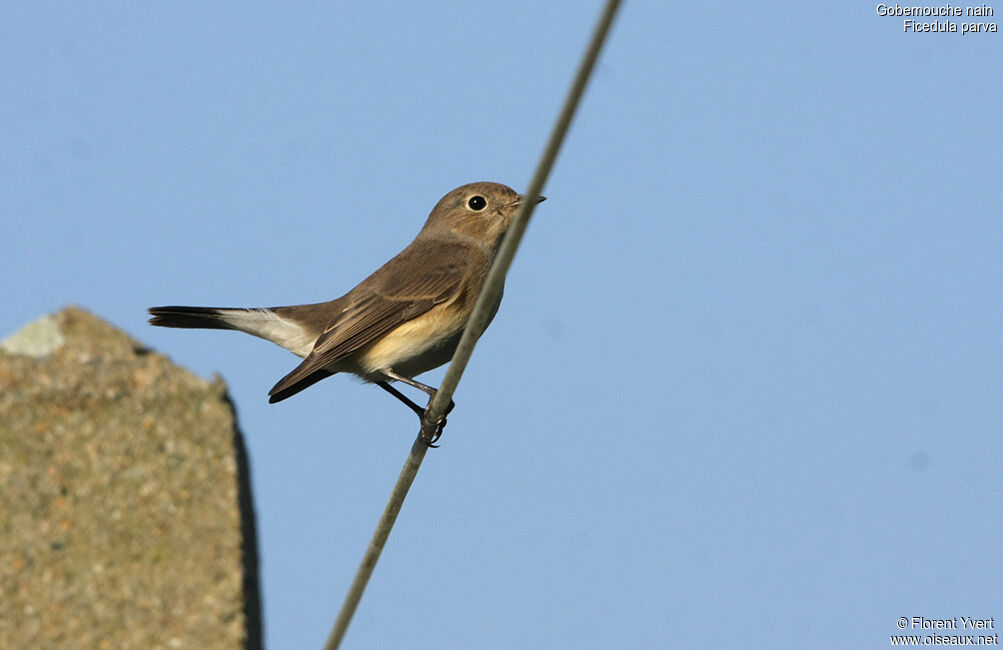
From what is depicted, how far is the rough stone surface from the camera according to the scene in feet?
18.5

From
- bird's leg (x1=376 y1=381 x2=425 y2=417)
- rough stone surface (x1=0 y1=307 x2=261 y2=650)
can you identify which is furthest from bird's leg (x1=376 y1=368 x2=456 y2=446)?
rough stone surface (x1=0 y1=307 x2=261 y2=650)

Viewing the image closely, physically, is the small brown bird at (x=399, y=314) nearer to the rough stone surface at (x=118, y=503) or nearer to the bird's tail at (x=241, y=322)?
the bird's tail at (x=241, y=322)

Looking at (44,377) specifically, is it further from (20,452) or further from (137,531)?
(137,531)

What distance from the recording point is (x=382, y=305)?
875 centimetres

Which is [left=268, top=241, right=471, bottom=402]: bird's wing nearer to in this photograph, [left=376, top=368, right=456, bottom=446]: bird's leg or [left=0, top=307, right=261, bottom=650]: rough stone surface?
[left=376, top=368, right=456, bottom=446]: bird's leg

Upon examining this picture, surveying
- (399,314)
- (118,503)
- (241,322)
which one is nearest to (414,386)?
(399,314)

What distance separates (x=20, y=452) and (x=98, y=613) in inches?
35.5

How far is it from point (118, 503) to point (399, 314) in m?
3.08

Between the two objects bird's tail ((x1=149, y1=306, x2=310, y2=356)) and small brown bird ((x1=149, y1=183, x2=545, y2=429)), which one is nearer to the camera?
small brown bird ((x1=149, y1=183, x2=545, y2=429))

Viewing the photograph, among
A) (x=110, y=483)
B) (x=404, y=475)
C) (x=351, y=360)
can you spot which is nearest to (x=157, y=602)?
(x=110, y=483)

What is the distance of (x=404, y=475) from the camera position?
5445 millimetres

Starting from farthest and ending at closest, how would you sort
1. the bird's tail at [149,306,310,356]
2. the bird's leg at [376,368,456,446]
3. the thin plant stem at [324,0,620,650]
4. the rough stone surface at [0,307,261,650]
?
the bird's tail at [149,306,310,356]
the bird's leg at [376,368,456,446]
the rough stone surface at [0,307,261,650]
the thin plant stem at [324,0,620,650]

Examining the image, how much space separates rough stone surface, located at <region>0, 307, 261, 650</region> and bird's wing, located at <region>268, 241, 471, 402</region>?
193 centimetres

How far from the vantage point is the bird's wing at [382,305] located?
834 cm
